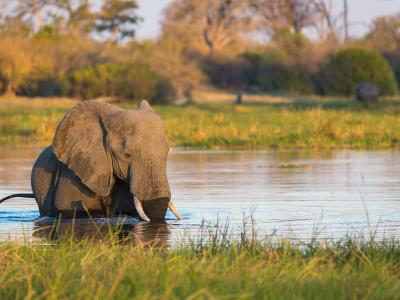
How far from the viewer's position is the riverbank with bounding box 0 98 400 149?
23203mm

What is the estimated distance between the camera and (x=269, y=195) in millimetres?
12992

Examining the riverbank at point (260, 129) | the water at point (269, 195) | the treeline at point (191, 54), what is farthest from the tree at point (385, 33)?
the water at point (269, 195)

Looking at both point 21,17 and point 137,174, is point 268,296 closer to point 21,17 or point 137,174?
point 137,174

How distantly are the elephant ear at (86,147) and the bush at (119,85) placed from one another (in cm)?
2994

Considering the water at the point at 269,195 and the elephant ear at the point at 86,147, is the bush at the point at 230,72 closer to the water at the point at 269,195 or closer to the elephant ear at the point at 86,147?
the water at the point at 269,195

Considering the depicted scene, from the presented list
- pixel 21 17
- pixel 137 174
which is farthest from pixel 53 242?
pixel 21 17

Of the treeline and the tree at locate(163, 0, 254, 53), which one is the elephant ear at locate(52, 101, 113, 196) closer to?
the treeline

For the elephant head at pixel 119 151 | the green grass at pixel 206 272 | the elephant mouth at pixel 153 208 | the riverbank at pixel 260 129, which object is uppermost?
the elephant head at pixel 119 151

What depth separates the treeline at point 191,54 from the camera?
42.0m

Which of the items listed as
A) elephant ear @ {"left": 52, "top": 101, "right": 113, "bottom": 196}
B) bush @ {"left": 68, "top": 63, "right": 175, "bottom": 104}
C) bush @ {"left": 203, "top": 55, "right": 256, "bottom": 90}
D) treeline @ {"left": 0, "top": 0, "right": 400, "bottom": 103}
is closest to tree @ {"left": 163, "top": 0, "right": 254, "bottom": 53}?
treeline @ {"left": 0, "top": 0, "right": 400, "bottom": 103}

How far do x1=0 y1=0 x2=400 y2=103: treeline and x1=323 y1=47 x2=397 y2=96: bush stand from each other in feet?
0.13

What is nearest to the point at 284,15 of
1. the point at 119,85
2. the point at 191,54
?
the point at 191,54

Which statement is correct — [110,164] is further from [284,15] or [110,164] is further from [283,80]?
[284,15]

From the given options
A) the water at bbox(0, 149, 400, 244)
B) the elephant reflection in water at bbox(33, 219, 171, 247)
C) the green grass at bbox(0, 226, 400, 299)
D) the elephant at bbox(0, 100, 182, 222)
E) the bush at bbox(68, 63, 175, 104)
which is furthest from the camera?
the bush at bbox(68, 63, 175, 104)
